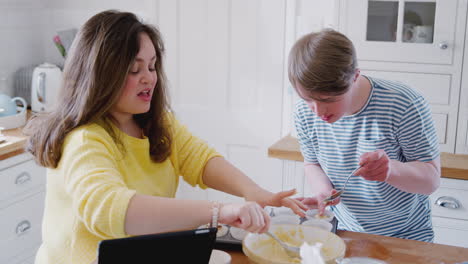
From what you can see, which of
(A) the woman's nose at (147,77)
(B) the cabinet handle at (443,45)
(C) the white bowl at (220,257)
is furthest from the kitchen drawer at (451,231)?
(A) the woman's nose at (147,77)

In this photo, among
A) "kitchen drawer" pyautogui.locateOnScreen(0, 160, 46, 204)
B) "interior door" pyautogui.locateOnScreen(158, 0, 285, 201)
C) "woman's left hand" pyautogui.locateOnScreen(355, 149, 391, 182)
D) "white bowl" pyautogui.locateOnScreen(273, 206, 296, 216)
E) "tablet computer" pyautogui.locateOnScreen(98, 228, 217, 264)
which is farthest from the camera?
"interior door" pyautogui.locateOnScreen(158, 0, 285, 201)

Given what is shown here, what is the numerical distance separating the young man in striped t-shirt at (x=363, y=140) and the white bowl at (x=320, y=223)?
2.6 inches

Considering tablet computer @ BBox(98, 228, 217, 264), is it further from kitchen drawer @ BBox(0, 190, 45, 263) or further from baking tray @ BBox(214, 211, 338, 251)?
kitchen drawer @ BBox(0, 190, 45, 263)

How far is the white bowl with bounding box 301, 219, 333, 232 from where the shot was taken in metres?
1.51

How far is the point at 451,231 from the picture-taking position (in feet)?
7.78

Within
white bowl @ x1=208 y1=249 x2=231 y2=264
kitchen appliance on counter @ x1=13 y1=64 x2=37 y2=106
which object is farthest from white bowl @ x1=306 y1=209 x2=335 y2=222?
kitchen appliance on counter @ x1=13 y1=64 x2=37 y2=106

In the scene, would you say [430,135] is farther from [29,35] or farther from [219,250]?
[29,35]

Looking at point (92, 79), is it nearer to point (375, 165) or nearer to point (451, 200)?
point (375, 165)

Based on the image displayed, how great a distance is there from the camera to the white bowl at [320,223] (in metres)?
1.51

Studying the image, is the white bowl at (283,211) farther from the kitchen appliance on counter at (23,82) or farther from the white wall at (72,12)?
the kitchen appliance on counter at (23,82)

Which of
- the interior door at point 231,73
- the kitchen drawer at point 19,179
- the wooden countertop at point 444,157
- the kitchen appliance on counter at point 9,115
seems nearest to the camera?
the wooden countertop at point 444,157

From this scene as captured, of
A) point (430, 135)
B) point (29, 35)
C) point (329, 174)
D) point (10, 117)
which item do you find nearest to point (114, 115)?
point (329, 174)

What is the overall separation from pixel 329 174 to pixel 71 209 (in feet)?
2.61

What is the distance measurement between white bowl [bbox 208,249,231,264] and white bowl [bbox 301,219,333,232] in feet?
0.94
